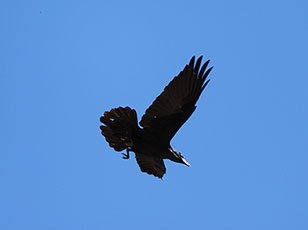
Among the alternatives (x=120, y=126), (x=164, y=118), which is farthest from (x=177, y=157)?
(x=120, y=126)

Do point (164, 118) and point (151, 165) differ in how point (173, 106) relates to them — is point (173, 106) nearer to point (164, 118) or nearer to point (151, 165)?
point (164, 118)

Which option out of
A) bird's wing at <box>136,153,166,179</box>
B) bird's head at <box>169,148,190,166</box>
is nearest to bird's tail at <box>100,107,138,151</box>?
bird's head at <box>169,148,190,166</box>

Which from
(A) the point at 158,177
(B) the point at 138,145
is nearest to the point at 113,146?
(B) the point at 138,145

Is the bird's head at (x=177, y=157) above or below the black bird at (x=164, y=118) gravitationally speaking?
below

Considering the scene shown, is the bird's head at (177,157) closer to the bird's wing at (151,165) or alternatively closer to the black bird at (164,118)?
the black bird at (164,118)

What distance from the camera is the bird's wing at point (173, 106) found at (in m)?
14.0

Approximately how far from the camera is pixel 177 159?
14.2m

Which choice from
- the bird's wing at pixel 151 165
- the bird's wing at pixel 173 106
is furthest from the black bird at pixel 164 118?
the bird's wing at pixel 151 165

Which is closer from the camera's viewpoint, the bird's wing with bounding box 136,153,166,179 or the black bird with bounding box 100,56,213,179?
the black bird with bounding box 100,56,213,179

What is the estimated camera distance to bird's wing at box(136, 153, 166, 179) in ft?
50.5

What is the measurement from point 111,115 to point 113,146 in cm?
83

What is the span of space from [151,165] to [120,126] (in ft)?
5.90

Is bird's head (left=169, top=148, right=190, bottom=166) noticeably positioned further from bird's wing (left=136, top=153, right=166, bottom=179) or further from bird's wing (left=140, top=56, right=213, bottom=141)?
bird's wing (left=136, top=153, right=166, bottom=179)

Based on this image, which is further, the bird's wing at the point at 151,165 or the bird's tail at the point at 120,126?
the bird's wing at the point at 151,165
